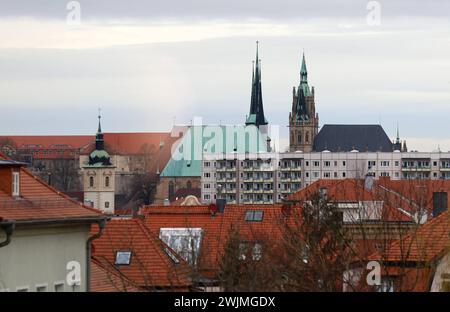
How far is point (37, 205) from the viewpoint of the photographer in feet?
58.4

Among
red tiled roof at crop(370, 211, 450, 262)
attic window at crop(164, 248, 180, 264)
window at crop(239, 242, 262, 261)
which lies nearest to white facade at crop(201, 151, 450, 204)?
attic window at crop(164, 248, 180, 264)

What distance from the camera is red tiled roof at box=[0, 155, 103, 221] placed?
16859mm

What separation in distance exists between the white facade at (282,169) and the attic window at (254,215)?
14311 centimetres

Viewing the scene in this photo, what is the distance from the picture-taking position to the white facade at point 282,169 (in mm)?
189500

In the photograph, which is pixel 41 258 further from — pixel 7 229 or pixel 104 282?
pixel 104 282

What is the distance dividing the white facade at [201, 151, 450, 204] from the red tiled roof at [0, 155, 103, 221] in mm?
168404

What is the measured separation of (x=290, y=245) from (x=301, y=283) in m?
3.13

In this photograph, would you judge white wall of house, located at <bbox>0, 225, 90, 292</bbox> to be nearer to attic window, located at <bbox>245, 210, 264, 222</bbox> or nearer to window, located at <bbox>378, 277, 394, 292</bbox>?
window, located at <bbox>378, 277, 394, 292</bbox>

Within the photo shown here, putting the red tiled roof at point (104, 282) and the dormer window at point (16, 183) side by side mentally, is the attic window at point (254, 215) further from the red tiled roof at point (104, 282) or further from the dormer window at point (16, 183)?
the dormer window at point (16, 183)

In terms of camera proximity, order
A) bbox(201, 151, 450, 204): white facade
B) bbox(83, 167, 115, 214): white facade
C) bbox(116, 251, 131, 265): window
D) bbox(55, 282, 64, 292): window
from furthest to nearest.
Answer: bbox(201, 151, 450, 204): white facade, bbox(83, 167, 115, 214): white facade, bbox(116, 251, 131, 265): window, bbox(55, 282, 64, 292): window

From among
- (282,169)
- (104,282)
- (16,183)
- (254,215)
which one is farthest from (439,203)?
(282,169)

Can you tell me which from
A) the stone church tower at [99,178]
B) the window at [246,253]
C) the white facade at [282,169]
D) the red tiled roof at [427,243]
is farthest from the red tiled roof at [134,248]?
the white facade at [282,169]

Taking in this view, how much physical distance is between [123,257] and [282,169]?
16623 centimetres
